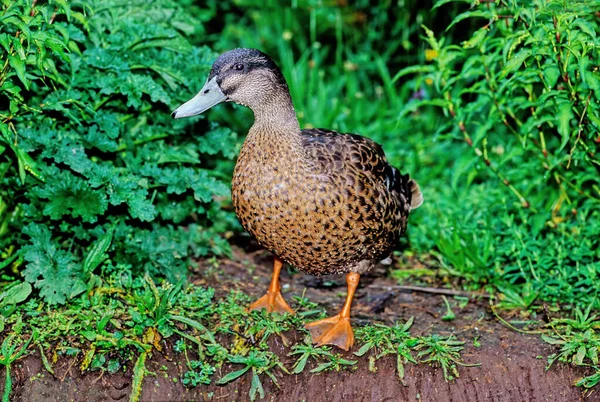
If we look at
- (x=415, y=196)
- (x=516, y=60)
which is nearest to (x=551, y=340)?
(x=415, y=196)

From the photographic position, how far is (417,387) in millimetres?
3840

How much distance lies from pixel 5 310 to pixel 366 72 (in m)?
3.99

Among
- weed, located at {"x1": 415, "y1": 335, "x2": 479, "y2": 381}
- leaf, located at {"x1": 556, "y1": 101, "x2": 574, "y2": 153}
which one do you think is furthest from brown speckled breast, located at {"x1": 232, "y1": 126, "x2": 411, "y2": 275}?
leaf, located at {"x1": 556, "y1": 101, "x2": 574, "y2": 153}

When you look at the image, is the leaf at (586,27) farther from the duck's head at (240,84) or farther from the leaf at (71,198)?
the leaf at (71,198)

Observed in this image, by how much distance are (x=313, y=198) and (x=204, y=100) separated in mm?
665

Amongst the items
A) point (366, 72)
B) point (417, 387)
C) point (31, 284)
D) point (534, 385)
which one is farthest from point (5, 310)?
point (366, 72)

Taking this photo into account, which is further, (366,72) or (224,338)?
(366,72)

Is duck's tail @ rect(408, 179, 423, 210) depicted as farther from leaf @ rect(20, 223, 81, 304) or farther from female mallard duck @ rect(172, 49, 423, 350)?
leaf @ rect(20, 223, 81, 304)

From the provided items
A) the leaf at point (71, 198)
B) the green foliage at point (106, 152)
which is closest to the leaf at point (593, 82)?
the green foliage at point (106, 152)

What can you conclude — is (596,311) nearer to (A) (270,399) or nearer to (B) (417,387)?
(B) (417,387)

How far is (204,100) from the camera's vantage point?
12.3 feet

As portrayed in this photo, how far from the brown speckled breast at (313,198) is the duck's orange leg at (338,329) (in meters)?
0.16

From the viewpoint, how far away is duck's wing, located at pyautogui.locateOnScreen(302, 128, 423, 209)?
3.84 m

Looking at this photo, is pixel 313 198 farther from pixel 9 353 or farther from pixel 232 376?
pixel 9 353
